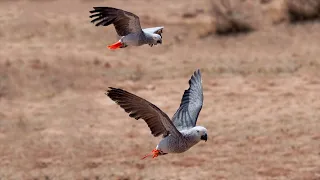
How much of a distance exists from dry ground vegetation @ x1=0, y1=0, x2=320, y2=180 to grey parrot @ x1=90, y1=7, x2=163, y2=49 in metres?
6.45

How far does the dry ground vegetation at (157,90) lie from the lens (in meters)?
16.4

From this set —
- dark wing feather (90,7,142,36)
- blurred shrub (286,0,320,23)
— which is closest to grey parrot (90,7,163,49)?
dark wing feather (90,7,142,36)

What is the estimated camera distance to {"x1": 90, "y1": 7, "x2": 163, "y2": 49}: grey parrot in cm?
948

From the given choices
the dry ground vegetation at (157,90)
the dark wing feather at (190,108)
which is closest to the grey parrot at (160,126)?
the dark wing feather at (190,108)

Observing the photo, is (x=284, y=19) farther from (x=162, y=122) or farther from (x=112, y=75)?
(x=162, y=122)

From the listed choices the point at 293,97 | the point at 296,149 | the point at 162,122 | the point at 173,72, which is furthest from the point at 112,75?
the point at 162,122

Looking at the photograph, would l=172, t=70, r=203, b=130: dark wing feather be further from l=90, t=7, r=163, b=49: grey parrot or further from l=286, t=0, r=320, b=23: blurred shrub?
l=286, t=0, r=320, b=23: blurred shrub

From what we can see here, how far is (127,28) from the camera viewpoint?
9.72 m

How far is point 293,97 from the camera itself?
1942 cm

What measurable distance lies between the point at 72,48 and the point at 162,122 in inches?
548

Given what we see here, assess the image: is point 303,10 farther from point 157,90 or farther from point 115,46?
point 115,46

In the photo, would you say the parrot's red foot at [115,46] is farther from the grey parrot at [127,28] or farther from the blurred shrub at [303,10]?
the blurred shrub at [303,10]

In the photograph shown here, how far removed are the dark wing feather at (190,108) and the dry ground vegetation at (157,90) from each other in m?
5.06

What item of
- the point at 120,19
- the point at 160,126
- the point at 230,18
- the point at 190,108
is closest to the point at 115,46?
the point at 120,19
